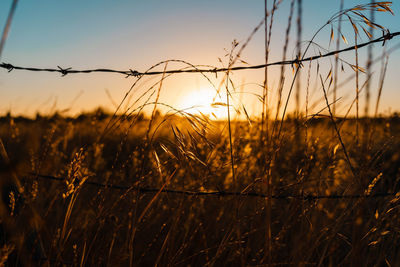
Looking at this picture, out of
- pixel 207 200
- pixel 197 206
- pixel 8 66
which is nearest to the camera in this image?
pixel 8 66

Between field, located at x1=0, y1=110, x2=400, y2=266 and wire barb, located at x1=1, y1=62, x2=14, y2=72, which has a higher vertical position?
wire barb, located at x1=1, y1=62, x2=14, y2=72

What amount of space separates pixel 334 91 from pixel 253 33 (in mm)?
390

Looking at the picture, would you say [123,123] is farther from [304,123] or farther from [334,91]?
[334,91]

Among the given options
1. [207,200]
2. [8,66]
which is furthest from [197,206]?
[8,66]

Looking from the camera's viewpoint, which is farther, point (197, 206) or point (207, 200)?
point (207, 200)

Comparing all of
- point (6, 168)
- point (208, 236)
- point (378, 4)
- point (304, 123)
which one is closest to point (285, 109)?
point (304, 123)

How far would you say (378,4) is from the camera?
1068 mm

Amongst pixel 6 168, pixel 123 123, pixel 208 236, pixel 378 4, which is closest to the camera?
pixel 6 168

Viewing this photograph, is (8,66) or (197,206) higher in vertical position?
(8,66)

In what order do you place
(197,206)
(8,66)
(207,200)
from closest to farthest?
(8,66) < (197,206) < (207,200)

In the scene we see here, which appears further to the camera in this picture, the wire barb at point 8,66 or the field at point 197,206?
the wire barb at point 8,66

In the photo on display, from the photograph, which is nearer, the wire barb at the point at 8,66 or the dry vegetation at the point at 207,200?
the dry vegetation at the point at 207,200

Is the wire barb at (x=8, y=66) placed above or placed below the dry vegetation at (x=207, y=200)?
above

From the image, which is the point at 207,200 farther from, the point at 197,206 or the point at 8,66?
the point at 8,66
